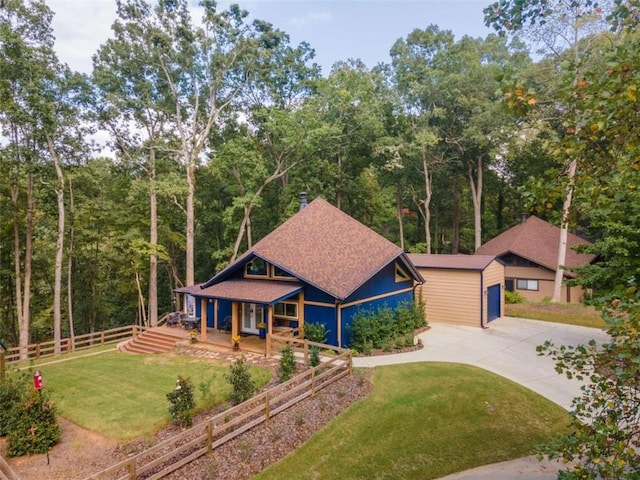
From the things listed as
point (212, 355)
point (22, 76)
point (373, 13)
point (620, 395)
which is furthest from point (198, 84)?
point (620, 395)

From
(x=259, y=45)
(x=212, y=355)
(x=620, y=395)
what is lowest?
(x=212, y=355)

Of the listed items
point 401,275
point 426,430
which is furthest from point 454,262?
point 426,430

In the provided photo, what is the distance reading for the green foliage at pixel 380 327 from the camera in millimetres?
14555

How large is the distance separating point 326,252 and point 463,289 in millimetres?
7500

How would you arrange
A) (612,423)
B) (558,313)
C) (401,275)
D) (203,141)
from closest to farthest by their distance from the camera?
(612,423)
(401,275)
(558,313)
(203,141)

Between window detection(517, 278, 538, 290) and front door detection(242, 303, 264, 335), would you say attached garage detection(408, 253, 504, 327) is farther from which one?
front door detection(242, 303, 264, 335)

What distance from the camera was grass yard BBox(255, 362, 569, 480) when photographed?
306 inches

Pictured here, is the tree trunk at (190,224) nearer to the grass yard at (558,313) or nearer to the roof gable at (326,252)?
the roof gable at (326,252)

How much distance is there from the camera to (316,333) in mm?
14477

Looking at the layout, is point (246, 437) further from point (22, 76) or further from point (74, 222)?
point (74, 222)

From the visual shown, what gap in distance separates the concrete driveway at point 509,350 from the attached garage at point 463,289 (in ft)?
2.18

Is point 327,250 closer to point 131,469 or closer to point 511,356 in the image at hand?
point 511,356

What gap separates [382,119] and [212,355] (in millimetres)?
23455

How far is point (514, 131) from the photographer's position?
87.9ft
